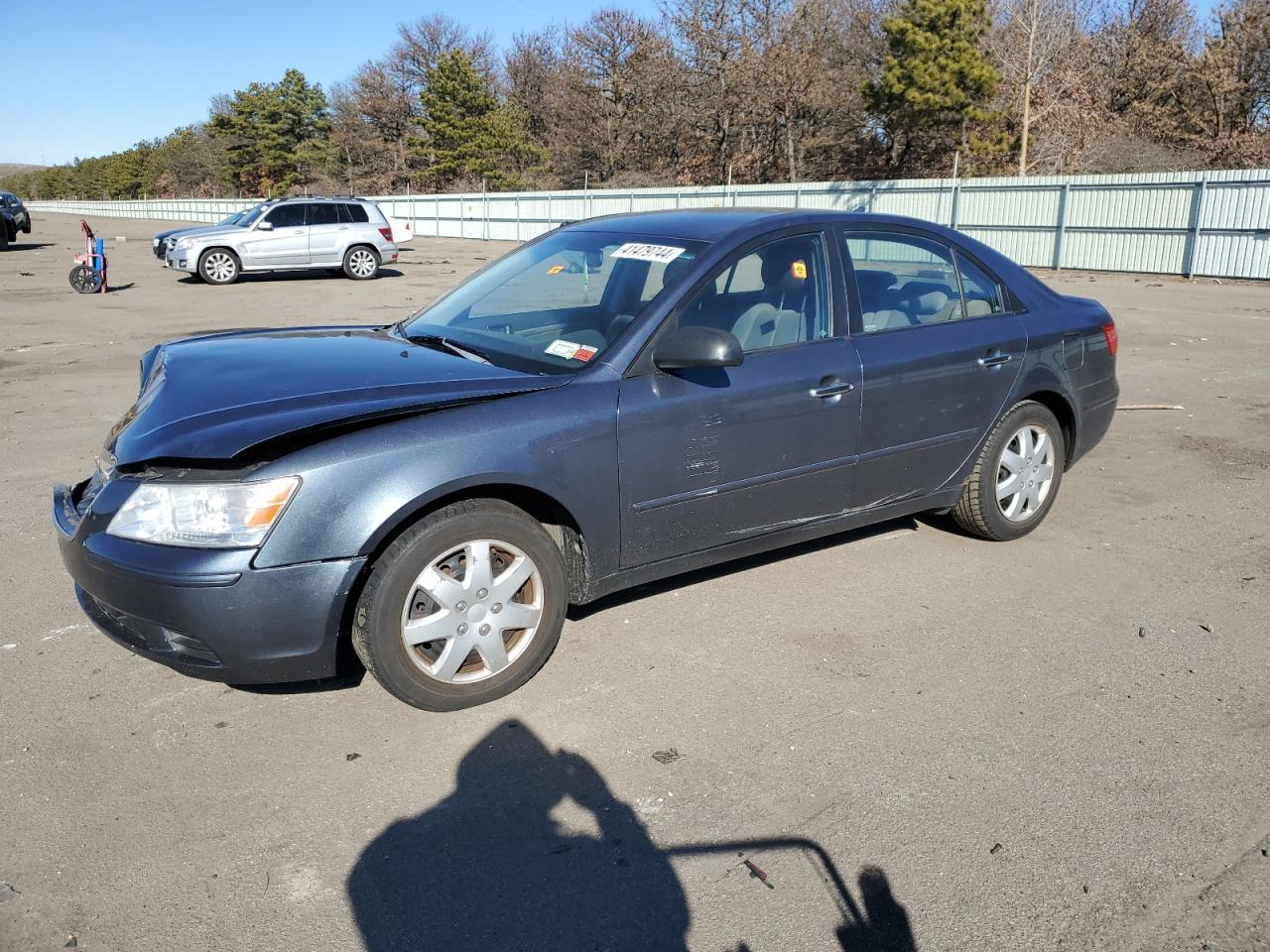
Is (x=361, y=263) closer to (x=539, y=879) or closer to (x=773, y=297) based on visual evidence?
(x=773, y=297)

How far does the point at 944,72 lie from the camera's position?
36.0 meters

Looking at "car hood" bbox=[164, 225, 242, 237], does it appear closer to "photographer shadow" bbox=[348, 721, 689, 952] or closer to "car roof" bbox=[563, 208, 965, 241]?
"car roof" bbox=[563, 208, 965, 241]

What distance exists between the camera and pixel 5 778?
3.06 m

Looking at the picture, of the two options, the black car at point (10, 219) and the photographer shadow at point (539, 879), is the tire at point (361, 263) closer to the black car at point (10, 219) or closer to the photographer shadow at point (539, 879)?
the black car at point (10, 219)

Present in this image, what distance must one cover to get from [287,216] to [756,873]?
835 inches

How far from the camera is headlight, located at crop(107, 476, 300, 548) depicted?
3.02 meters

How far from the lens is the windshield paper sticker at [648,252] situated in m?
4.11

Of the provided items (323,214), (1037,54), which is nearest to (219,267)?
(323,214)

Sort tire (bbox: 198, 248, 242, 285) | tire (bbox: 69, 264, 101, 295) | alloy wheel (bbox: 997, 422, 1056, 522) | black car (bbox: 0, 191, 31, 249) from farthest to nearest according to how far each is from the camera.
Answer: black car (bbox: 0, 191, 31, 249), tire (bbox: 198, 248, 242, 285), tire (bbox: 69, 264, 101, 295), alloy wheel (bbox: 997, 422, 1056, 522)

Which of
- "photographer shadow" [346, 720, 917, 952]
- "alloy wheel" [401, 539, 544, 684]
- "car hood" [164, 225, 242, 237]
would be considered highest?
"car hood" [164, 225, 242, 237]

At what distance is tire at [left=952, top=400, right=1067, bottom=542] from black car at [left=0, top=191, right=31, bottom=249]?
33.9 m

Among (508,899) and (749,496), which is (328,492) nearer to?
(508,899)

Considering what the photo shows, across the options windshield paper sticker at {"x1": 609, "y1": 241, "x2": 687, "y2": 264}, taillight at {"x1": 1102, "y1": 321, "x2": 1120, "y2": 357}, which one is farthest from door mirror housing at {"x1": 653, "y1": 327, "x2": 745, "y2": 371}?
taillight at {"x1": 1102, "y1": 321, "x2": 1120, "y2": 357}

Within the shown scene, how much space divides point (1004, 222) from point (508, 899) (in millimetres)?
25445
